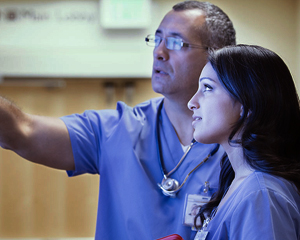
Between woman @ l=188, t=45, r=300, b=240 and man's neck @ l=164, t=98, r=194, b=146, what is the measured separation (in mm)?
326

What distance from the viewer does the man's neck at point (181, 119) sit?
111 centimetres

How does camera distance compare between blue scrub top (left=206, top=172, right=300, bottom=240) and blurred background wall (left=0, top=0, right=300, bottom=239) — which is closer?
blue scrub top (left=206, top=172, right=300, bottom=240)

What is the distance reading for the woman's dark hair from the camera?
688 mm

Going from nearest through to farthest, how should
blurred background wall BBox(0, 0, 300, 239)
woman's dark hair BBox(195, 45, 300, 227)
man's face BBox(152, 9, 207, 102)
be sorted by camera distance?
woman's dark hair BBox(195, 45, 300, 227) < man's face BBox(152, 9, 207, 102) < blurred background wall BBox(0, 0, 300, 239)

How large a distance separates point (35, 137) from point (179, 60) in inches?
20.2

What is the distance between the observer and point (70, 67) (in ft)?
7.70

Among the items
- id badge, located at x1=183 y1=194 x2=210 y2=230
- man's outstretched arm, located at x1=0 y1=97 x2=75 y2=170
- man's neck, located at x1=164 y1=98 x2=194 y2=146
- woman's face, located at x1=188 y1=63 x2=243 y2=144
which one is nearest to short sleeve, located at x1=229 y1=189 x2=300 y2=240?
woman's face, located at x1=188 y1=63 x2=243 y2=144

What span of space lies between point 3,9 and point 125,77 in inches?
38.1

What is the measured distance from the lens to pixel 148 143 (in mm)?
1079

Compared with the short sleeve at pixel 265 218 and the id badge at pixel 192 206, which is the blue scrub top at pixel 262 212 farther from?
the id badge at pixel 192 206

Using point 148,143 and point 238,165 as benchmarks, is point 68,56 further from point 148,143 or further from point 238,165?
point 238,165

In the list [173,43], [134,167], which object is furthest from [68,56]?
[134,167]

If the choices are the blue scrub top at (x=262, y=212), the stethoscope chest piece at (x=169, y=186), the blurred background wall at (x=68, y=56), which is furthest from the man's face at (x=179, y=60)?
the blurred background wall at (x=68, y=56)

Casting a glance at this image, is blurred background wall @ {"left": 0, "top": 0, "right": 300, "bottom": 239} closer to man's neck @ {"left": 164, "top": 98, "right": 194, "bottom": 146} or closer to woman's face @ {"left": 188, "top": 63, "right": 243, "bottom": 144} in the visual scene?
man's neck @ {"left": 164, "top": 98, "right": 194, "bottom": 146}
